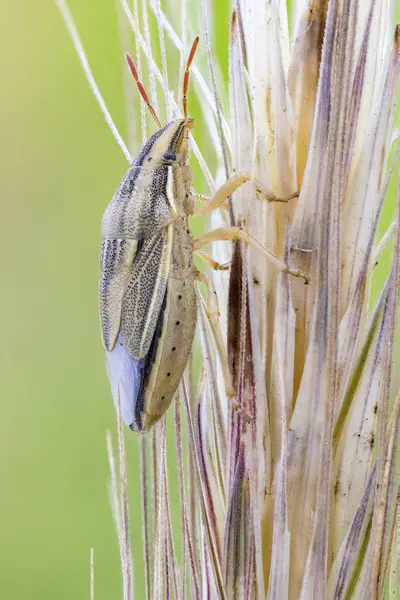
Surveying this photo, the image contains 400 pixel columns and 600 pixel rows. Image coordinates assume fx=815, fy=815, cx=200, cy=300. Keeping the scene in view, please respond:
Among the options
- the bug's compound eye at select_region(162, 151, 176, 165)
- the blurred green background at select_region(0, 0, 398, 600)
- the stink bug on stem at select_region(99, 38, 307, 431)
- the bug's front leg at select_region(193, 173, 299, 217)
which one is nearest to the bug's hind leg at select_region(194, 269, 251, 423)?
the stink bug on stem at select_region(99, 38, 307, 431)

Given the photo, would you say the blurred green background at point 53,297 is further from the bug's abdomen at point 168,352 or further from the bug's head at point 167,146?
the bug's abdomen at point 168,352

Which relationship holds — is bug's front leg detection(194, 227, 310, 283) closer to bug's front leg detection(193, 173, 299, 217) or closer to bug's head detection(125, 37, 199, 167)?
bug's front leg detection(193, 173, 299, 217)

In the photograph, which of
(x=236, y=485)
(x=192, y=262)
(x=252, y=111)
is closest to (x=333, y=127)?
(x=252, y=111)

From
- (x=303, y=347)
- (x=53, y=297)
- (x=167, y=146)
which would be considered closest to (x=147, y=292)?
(x=167, y=146)

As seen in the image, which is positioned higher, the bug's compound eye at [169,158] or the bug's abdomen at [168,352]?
the bug's compound eye at [169,158]

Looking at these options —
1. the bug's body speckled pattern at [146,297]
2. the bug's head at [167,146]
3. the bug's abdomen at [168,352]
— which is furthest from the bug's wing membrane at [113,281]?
the bug's head at [167,146]

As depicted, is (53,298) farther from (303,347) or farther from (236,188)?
(303,347)

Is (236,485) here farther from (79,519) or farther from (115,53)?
(115,53)
